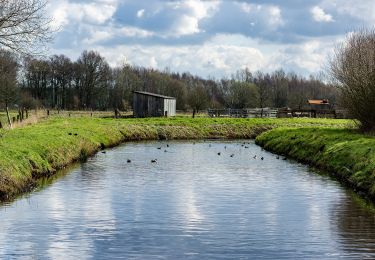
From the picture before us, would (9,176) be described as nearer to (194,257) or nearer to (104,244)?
(104,244)

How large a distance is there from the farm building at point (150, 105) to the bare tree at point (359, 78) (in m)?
40.5

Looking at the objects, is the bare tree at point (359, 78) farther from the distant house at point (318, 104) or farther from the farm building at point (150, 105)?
the distant house at point (318, 104)

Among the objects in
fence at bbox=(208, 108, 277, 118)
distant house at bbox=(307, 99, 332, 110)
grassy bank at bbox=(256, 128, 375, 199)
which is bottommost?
grassy bank at bbox=(256, 128, 375, 199)

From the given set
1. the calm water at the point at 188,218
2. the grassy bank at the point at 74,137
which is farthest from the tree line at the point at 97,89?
the calm water at the point at 188,218

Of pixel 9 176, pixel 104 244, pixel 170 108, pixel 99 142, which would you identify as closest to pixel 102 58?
pixel 170 108

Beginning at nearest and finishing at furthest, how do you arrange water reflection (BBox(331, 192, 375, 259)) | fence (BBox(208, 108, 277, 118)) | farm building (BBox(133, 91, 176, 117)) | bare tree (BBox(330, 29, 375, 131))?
water reflection (BBox(331, 192, 375, 259)) → bare tree (BBox(330, 29, 375, 131)) → farm building (BBox(133, 91, 176, 117)) → fence (BBox(208, 108, 277, 118))

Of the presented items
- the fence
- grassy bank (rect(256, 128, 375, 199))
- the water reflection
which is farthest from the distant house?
the water reflection

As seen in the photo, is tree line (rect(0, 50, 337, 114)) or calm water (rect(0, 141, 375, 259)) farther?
tree line (rect(0, 50, 337, 114))

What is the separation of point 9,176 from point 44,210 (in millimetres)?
3828

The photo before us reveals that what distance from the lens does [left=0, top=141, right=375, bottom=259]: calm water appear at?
1588 centimetres

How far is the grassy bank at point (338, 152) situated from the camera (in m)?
26.8

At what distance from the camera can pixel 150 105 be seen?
281 ft

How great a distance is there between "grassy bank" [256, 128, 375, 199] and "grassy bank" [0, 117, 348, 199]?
1482cm

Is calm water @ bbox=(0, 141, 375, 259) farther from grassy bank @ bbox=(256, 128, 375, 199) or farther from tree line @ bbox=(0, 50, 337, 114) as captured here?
tree line @ bbox=(0, 50, 337, 114)
